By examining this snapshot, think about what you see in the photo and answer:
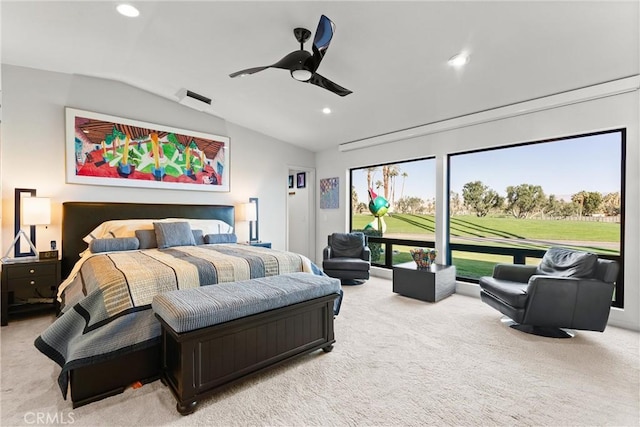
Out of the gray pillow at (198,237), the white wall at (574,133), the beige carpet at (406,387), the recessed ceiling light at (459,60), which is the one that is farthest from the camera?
the gray pillow at (198,237)

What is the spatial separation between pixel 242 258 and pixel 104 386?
130 cm

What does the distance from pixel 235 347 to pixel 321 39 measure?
221 centimetres

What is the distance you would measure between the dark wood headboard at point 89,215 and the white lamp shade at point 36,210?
0.34m

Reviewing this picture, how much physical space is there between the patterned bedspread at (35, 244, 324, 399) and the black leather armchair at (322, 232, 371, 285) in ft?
7.72

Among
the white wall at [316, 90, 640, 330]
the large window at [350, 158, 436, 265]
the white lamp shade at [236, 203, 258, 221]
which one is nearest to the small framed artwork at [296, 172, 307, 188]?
the large window at [350, 158, 436, 265]

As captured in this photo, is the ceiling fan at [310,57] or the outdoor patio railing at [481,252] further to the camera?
the outdoor patio railing at [481,252]

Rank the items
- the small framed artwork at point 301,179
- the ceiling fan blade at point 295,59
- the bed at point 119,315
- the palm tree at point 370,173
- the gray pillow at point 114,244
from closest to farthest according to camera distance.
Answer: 1. the bed at point 119,315
2. the ceiling fan blade at point 295,59
3. the gray pillow at point 114,244
4. the palm tree at point 370,173
5. the small framed artwork at point 301,179

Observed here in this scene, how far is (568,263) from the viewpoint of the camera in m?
3.01

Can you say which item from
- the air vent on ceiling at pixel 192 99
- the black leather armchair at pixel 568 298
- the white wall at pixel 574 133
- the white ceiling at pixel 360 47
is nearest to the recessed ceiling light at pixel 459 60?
the white ceiling at pixel 360 47

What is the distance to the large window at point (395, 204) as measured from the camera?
5.12 metres

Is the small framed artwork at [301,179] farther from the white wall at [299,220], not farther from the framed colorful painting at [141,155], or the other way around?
the framed colorful painting at [141,155]

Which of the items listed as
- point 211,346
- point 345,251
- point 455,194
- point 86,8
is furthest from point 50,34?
point 455,194

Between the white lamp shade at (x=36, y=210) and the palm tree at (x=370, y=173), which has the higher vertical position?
the palm tree at (x=370, y=173)

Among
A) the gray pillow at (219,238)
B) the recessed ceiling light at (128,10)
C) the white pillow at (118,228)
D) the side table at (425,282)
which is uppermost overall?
the recessed ceiling light at (128,10)
